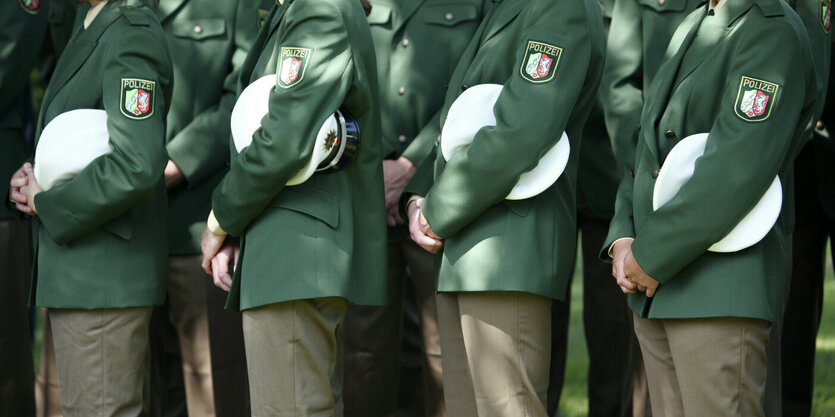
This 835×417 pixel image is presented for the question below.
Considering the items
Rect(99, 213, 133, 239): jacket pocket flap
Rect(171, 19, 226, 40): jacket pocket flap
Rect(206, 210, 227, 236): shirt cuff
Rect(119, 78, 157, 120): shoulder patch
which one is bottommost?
Rect(99, 213, 133, 239): jacket pocket flap

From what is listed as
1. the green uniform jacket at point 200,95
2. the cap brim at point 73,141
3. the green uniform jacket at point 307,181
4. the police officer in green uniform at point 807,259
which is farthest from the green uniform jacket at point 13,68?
the police officer in green uniform at point 807,259

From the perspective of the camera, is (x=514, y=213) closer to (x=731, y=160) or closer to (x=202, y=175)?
(x=731, y=160)

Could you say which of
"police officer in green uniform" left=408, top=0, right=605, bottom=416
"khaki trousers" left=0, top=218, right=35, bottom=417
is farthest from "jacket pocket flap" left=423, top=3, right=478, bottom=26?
"khaki trousers" left=0, top=218, right=35, bottom=417

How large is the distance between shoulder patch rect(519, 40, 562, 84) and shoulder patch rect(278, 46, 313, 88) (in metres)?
0.59

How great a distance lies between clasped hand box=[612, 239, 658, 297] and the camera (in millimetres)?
3076

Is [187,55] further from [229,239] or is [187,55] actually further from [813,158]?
[813,158]

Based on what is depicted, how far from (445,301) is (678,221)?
2.69 feet

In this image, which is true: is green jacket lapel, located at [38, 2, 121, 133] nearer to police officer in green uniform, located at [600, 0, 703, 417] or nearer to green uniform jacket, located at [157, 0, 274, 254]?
green uniform jacket, located at [157, 0, 274, 254]

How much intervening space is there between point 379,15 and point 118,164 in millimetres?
1235

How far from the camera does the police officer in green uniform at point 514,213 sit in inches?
128

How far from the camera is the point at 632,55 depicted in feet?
14.2

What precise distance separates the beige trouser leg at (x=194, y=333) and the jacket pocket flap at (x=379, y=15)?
1.11m

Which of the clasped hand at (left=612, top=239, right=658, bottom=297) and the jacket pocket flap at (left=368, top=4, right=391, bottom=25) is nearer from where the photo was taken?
the clasped hand at (left=612, top=239, right=658, bottom=297)

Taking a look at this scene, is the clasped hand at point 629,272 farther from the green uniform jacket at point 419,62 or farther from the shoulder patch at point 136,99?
the shoulder patch at point 136,99
